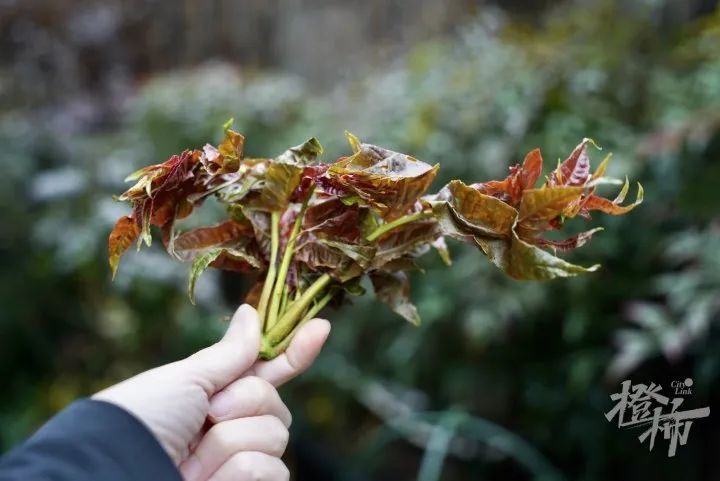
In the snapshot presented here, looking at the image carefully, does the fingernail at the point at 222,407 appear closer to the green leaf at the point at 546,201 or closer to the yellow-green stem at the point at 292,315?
the yellow-green stem at the point at 292,315

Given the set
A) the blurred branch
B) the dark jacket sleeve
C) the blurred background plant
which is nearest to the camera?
the dark jacket sleeve

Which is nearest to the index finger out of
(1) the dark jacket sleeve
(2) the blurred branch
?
(1) the dark jacket sleeve

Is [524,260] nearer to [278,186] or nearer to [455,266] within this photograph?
[278,186]

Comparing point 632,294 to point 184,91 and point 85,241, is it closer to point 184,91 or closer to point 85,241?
point 85,241

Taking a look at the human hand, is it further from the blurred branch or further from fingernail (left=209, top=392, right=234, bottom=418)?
the blurred branch

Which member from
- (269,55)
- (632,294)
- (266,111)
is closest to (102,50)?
(269,55)

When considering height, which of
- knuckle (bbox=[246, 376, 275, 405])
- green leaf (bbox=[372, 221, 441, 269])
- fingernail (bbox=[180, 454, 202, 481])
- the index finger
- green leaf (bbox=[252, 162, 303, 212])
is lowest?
fingernail (bbox=[180, 454, 202, 481])

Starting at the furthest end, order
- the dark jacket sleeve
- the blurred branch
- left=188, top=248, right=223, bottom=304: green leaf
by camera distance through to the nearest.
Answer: the blurred branch → left=188, top=248, right=223, bottom=304: green leaf → the dark jacket sleeve
